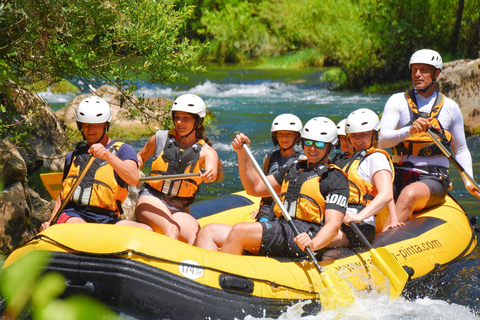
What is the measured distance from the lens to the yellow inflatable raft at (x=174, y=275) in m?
2.99

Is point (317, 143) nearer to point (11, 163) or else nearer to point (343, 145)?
point (343, 145)

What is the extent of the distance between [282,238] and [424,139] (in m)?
1.86

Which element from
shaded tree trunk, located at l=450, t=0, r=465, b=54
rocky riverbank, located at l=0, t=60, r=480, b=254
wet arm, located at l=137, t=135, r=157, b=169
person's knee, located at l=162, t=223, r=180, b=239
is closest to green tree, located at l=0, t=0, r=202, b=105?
rocky riverbank, located at l=0, t=60, r=480, b=254

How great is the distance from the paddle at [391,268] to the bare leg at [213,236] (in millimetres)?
968

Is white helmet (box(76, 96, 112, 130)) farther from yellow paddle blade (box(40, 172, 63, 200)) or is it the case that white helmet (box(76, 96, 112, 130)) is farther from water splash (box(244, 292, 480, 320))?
water splash (box(244, 292, 480, 320))

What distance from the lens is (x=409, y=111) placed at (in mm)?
4602

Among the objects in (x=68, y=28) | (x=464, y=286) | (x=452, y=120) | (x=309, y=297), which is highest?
(x=68, y=28)

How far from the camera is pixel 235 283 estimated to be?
3.17 meters

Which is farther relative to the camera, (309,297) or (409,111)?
(409,111)

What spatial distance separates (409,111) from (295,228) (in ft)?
6.11

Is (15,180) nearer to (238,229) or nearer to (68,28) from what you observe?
(68,28)

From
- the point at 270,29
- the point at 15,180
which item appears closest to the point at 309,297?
the point at 15,180

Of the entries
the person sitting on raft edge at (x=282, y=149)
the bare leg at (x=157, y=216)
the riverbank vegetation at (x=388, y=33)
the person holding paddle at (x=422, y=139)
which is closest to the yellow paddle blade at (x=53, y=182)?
the bare leg at (x=157, y=216)

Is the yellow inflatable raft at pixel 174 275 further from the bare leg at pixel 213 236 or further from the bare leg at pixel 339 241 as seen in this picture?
the bare leg at pixel 213 236
